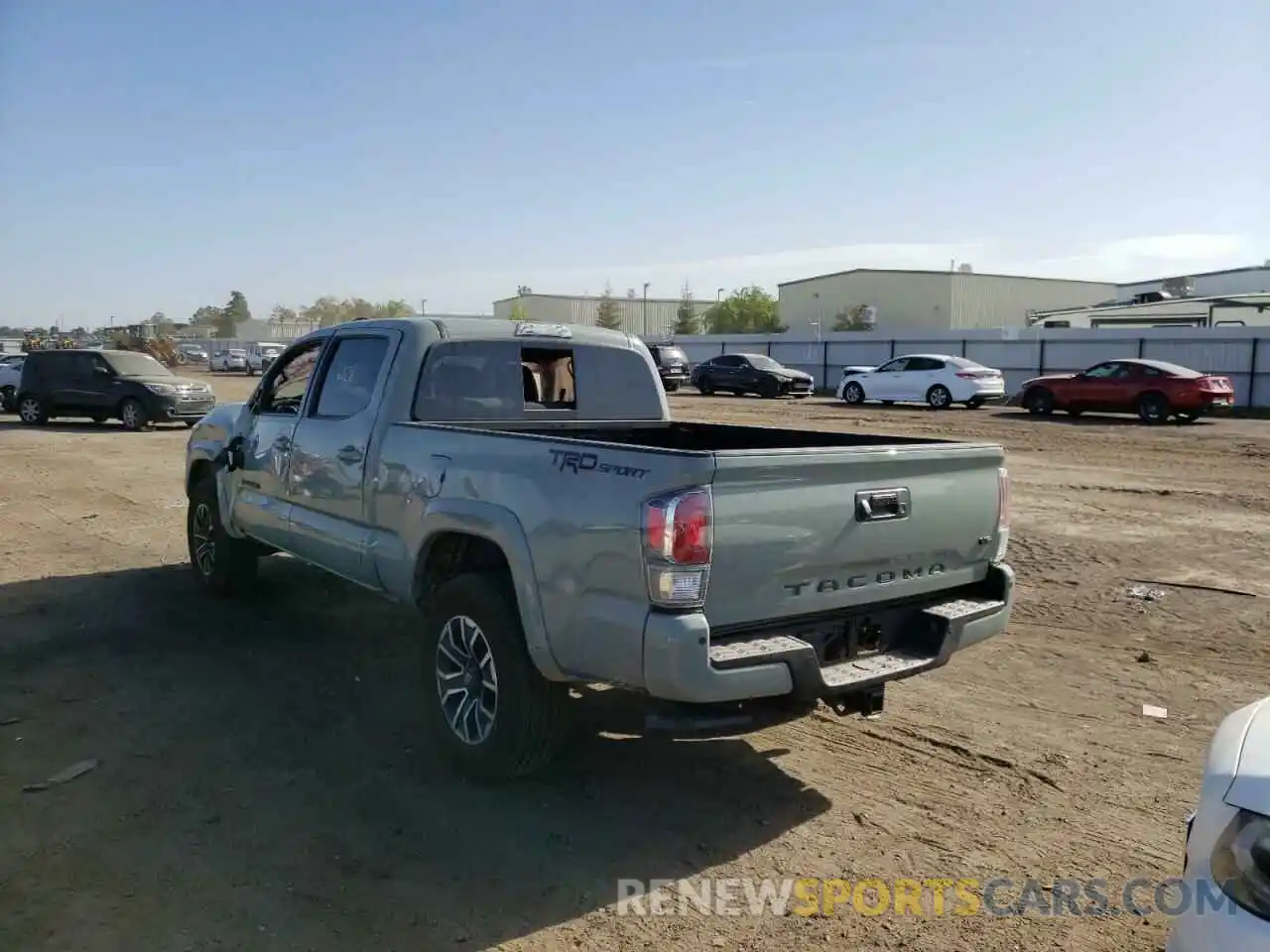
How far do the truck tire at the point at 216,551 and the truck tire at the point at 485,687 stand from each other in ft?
10.5

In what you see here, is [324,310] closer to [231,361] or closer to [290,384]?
[231,361]

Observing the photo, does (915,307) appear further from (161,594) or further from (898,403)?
(161,594)

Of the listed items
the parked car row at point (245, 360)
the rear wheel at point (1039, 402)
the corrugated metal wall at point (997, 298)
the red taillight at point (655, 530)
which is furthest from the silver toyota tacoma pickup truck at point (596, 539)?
the corrugated metal wall at point (997, 298)

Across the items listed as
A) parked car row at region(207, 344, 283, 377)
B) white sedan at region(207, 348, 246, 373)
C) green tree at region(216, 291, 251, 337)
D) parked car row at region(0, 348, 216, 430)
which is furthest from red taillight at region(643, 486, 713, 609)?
green tree at region(216, 291, 251, 337)

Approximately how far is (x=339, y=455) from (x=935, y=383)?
2669 cm

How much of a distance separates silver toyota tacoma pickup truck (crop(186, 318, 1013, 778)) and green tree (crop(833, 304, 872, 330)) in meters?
74.3

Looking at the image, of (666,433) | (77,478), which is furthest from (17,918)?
(77,478)

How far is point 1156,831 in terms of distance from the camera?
13.2 ft

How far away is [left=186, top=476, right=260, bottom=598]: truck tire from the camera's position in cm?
729

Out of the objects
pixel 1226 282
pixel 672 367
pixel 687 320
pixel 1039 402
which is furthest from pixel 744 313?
pixel 1039 402

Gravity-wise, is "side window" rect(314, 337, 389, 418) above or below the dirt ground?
above

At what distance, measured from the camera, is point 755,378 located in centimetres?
3641

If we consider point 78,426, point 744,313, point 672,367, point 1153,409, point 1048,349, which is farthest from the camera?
point 744,313

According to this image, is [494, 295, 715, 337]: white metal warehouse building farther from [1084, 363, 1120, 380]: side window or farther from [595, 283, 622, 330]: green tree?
[1084, 363, 1120, 380]: side window
